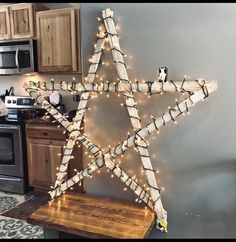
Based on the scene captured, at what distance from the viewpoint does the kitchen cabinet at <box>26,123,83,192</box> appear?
10.8ft

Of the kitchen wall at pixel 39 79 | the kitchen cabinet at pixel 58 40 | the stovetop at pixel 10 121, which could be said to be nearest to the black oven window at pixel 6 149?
the stovetop at pixel 10 121

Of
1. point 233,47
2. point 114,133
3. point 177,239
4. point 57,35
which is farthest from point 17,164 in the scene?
point 233,47

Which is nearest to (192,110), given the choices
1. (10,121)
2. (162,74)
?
(162,74)

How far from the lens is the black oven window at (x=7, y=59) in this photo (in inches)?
143

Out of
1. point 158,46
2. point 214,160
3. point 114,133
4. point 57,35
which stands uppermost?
point 57,35

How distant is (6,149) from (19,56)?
1.24m

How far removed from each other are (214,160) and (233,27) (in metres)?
0.88

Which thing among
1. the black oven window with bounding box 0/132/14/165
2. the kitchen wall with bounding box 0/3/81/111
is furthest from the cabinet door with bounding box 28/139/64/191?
the kitchen wall with bounding box 0/3/81/111

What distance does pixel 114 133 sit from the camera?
2.13m

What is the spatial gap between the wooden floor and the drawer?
30.3 inches

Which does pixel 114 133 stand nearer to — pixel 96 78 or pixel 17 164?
pixel 96 78

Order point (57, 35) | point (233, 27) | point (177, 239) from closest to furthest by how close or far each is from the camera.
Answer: point (233, 27), point (177, 239), point (57, 35)

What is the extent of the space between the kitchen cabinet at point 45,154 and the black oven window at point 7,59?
2.94 ft

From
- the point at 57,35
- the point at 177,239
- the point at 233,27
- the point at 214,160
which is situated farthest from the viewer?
the point at 57,35
